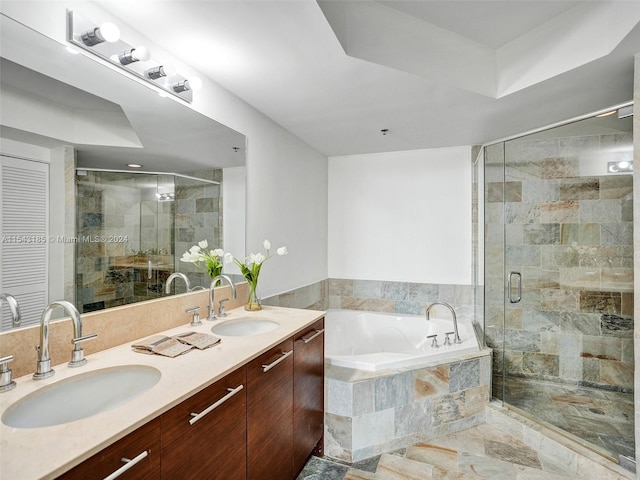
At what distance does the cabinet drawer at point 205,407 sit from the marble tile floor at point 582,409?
222 cm

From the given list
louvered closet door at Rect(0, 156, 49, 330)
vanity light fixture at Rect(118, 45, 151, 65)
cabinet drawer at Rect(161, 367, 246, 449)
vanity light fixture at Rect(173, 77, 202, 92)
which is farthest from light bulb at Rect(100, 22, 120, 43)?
cabinet drawer at Rect(161, 367, 246, 449)

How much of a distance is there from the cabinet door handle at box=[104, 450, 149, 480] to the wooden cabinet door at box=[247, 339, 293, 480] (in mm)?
503

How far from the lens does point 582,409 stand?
2.50 m

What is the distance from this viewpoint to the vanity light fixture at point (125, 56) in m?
1.27

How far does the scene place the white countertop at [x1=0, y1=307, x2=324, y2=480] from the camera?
69cm

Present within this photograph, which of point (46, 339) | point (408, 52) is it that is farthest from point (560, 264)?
point (46, 339)

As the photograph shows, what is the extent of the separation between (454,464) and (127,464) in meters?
2.03

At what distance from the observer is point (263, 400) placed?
56.9 inches

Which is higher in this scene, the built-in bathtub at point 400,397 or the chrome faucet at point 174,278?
the chrome faucet at point 174,278

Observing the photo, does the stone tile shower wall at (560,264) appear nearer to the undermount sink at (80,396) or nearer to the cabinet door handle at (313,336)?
the cabinet door handle at (313,336)

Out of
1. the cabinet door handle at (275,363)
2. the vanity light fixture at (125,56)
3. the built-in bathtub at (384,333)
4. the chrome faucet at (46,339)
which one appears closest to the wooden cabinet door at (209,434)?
the cabinet door handle at (275,363)

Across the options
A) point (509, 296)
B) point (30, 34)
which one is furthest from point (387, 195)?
point (30, 34)

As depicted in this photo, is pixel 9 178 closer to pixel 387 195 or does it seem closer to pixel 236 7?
pixel 236 7

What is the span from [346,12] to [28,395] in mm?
1941
